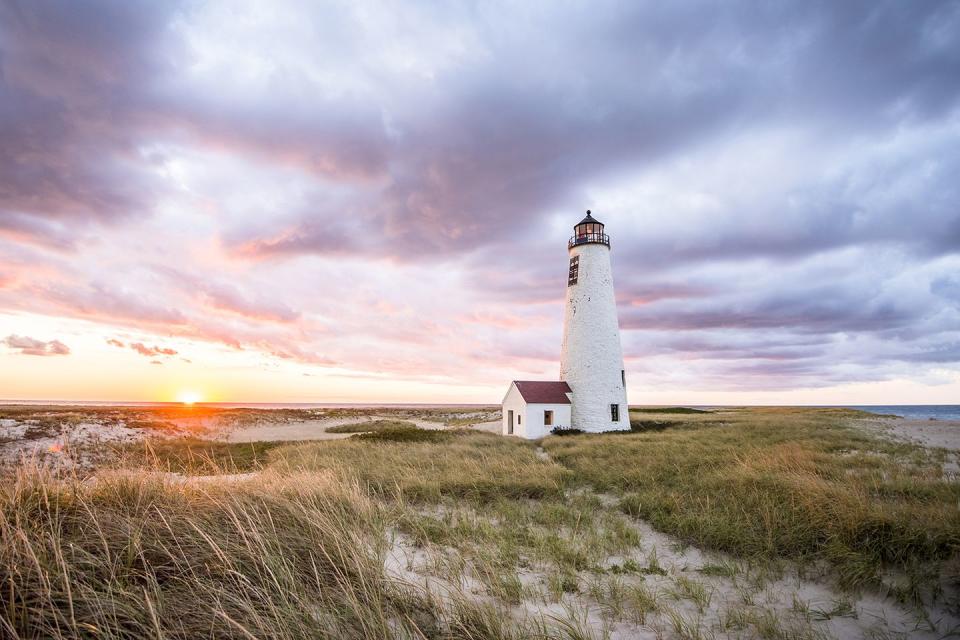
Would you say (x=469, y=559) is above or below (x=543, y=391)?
below

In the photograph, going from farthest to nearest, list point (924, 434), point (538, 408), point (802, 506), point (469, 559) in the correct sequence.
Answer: point (924, 434), point (538, 408), point (802, 506), point (469, 559)

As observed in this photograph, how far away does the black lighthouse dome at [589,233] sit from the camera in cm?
2816

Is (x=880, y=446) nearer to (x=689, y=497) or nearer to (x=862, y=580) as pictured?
(x=689, y=497)

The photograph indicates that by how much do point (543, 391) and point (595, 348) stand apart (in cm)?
419

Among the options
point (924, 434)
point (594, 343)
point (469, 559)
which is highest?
point (594, 343)

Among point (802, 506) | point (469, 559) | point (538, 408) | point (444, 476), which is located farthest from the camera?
point (538, 408)

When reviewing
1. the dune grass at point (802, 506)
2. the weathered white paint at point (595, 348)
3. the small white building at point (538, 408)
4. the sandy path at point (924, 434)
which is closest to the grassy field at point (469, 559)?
the dune grass at point (802, 506)

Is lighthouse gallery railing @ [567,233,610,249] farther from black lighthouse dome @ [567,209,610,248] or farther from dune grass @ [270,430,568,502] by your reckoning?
dune grass @ [270,430,568,502]

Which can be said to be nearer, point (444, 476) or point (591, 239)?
point (444, 476)

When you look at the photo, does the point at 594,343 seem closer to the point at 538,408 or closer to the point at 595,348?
the point at 595,348

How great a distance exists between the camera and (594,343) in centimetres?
2747

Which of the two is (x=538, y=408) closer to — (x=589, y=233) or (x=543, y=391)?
(x=543, y=391)

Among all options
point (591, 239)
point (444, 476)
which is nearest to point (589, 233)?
point (591, 239)

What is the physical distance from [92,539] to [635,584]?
618 cm
